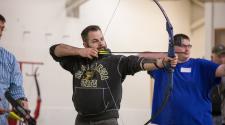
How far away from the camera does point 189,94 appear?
2.72m

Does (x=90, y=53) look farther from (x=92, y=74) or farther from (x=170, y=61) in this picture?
(x=170, y=61)

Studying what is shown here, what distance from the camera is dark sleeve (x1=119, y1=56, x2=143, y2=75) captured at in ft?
7.36

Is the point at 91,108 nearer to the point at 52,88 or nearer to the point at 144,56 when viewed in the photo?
the point at 144,56

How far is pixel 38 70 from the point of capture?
5105mm

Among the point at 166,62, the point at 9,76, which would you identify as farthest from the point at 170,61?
the point at 9,76

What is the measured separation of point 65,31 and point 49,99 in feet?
2.59

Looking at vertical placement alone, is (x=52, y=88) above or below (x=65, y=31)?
Result: below

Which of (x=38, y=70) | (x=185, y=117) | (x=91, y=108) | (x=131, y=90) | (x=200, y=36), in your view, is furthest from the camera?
(x=200, y=36)

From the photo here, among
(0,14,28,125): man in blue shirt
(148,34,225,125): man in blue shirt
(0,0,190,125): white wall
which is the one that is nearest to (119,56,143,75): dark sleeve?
(148,34,225,125): man in blue shirt

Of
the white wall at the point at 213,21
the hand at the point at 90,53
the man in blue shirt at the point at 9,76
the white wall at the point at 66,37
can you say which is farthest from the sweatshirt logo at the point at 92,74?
the white wall at the point at 213,21

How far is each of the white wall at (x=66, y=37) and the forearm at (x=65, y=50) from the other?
7.54ft

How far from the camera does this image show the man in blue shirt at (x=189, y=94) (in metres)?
2.68

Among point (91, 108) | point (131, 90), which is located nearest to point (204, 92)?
point (91, 108)

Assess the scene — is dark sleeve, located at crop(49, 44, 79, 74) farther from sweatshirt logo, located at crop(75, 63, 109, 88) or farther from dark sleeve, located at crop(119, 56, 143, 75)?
dark sleeve, located at crop(119, 56, 143, 75)
